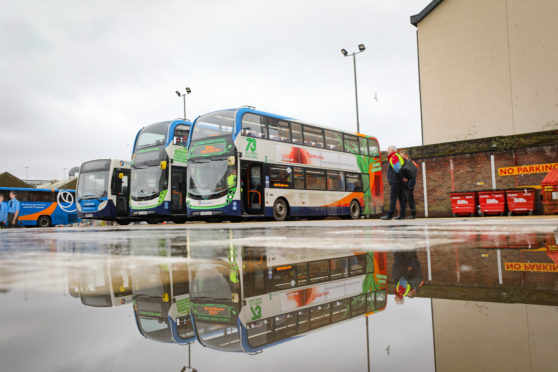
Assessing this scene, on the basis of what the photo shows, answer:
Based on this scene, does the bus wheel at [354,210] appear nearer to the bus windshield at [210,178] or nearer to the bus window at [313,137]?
the bus window at [313,137]

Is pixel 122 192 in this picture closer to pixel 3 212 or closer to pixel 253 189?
pixel 3 212

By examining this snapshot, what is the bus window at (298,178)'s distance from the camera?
719 inches

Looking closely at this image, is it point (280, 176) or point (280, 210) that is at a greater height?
point (280, 176)

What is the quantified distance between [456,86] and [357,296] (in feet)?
103

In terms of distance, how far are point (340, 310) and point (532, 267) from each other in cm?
145

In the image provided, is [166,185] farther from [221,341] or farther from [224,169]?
[221,341]

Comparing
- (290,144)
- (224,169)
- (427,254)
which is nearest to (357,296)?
(427,254)

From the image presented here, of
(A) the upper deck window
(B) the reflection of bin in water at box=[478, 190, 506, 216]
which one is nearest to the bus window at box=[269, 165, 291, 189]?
(A) the upper deck window

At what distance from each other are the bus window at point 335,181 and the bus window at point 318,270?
16838 mm

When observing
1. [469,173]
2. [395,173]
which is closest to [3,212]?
[395,173]

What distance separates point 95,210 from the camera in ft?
73.4

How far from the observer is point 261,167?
17.1 metres

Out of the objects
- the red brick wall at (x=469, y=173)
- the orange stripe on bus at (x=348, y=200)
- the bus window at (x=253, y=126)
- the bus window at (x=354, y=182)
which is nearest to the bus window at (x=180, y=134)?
the bus window at (x=253, y=126)

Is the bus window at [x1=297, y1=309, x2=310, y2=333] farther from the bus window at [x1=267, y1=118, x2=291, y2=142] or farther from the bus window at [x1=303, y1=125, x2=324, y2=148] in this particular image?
the bus window at [x1=303, y1=125, x2=324, y2=148]
